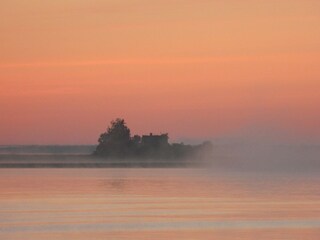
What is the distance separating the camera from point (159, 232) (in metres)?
31.9

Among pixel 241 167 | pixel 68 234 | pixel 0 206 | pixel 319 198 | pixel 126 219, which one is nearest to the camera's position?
pixel 68 234

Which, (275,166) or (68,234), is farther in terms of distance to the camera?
(275,166)

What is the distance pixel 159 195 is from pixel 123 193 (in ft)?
Answer: 11.9

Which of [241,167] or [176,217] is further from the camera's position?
[241,167]

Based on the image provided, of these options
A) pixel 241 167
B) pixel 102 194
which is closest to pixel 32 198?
pixel 102 194

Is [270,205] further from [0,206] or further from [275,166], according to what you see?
[275,166]

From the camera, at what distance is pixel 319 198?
153 ft

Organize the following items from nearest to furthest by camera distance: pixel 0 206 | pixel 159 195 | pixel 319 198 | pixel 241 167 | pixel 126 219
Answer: pixel 126 219, pixel 0 206, pixel 319 198, pixel 159 195, pixel 241 167

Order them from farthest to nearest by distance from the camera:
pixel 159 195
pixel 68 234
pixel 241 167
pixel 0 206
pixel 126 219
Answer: pixel 241 167 < pixel 159 195 < pixel 0 206 < pixel 126 219 < pixel 68 234

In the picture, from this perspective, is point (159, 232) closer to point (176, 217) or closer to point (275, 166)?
point (176, 217)

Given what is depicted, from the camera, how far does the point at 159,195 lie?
50.2 meters

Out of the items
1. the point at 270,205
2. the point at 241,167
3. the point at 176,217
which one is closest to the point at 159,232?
the point at 176,217

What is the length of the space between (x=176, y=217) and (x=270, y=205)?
7122mm

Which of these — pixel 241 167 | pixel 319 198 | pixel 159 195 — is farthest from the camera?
pixel 241 167
